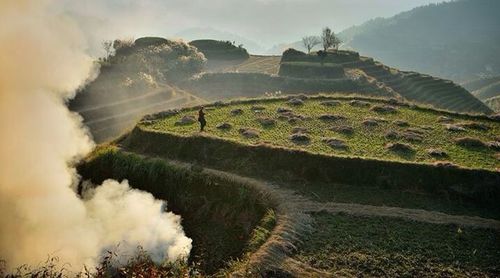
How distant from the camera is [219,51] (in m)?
178

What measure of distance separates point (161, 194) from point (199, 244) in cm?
704

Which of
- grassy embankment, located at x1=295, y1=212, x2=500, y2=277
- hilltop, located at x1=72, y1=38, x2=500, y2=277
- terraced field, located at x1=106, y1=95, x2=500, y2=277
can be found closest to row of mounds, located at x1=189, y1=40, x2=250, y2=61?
hilltop, located at x1=72, y1=38, x2=500, y2=277

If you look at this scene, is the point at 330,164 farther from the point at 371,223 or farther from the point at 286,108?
the point at 286,108

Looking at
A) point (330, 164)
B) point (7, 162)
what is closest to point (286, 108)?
point (330, 164)

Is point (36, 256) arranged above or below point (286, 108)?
below

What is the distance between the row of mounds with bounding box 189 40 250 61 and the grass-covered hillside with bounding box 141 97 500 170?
125581mm

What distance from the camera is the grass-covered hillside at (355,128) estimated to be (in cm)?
3450

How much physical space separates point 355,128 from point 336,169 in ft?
30.3

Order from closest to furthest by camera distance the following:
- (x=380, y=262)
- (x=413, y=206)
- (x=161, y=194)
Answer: (x=380, y=262)
(x=413, y=206)
(x=161, y=194)

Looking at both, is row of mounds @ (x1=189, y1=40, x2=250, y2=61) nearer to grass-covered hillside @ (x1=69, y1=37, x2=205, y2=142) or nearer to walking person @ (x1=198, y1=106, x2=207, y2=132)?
grass-covered hillside @ (x1=69, y1=37, x2=205, y2=142)

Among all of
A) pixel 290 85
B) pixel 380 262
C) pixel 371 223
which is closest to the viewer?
pixel 380 262

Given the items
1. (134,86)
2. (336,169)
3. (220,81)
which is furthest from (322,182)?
(220,81)

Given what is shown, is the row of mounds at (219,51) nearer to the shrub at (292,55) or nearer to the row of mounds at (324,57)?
the shrub at (292,55)

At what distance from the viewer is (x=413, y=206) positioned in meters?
28.6
